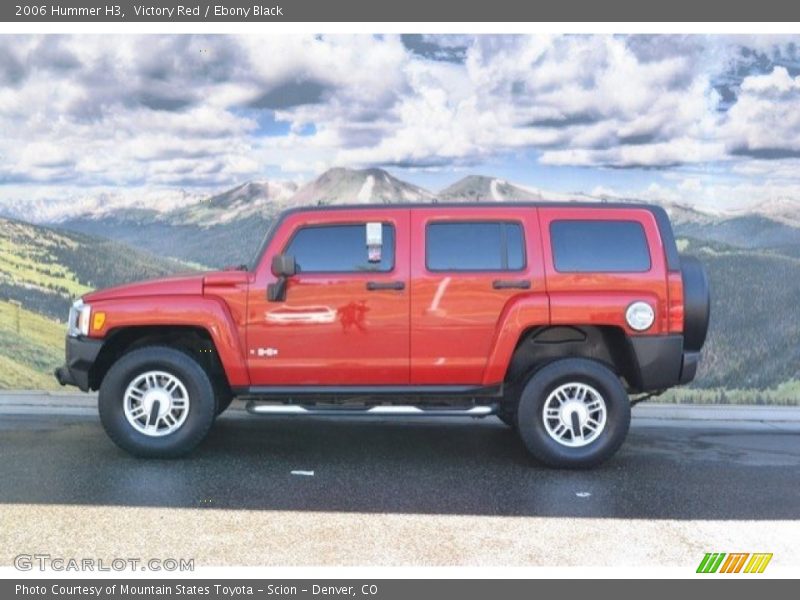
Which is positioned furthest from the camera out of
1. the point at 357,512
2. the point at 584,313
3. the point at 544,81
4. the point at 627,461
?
the point at 544,81

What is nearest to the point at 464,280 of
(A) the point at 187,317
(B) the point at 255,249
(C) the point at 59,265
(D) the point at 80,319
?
(A) the point at 187,317

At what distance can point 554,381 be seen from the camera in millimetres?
6680

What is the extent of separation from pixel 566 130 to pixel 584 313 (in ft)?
11.3

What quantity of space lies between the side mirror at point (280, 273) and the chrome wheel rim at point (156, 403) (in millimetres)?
992

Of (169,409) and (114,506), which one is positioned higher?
(169,409)

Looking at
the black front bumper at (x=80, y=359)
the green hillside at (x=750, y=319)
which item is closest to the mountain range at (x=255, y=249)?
the green hillside at (x=750, y=319)

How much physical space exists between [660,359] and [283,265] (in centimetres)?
290

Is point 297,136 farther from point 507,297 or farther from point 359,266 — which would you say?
→ point 507,297

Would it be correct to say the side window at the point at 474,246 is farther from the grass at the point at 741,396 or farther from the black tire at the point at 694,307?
the grass at the point at 741,396

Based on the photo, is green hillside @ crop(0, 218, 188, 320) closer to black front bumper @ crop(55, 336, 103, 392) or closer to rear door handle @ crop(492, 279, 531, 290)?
black front bumper @ crop(55, 336, 103, 392)

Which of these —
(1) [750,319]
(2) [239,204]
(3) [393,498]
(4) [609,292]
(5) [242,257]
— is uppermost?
(2) [239,204]

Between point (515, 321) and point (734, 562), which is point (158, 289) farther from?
point (734, 562)

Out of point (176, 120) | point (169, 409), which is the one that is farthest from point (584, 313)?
point (176, 120)

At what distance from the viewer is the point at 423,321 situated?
6715 mm
